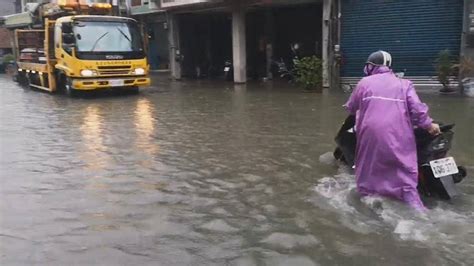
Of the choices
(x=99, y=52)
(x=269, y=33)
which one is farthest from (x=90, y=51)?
(x=269, y=33)

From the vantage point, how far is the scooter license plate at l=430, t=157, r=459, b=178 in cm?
468

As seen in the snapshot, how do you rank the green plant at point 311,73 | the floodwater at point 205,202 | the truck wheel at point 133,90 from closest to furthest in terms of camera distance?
the floodwater at point 205,202, the green plant at point 311,73, the truck wheel at point 133,90

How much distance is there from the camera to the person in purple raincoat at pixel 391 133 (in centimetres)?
452

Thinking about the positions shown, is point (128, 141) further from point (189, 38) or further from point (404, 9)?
point (189, 38)

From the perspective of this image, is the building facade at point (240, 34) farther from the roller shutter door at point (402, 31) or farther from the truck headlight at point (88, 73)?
the truck headlight at point (88, 73)

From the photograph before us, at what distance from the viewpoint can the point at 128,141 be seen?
849 centimetres

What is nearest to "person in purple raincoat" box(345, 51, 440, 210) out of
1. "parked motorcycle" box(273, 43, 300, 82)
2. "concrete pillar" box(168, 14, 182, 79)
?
"parked motorcycle" box(273, 43, 300, 82)

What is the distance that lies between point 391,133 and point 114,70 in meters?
12.1

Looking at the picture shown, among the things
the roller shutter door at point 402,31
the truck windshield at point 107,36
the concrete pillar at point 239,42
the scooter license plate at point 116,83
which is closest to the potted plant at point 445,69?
the roller shutter door at point 402,31

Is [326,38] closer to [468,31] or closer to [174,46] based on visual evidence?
[468,31]

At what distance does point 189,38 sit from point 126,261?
23015mm

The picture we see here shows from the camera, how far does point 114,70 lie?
15359 mm

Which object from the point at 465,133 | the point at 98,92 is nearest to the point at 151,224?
the point at 465,133

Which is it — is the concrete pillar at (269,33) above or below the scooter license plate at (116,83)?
above
